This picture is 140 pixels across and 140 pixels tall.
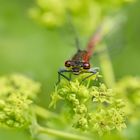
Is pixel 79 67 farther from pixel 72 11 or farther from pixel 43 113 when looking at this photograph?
pixel 72 11

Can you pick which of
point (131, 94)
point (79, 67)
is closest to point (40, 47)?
point (131, 94)

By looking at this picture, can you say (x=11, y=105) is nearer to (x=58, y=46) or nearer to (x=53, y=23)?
(x=53, y=23)

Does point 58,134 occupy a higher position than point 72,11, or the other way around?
point 72,11

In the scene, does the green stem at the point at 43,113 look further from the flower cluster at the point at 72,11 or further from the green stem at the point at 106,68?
the flower cluster at the point at 72,11

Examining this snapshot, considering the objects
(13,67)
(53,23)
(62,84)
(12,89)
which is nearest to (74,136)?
(62,84)

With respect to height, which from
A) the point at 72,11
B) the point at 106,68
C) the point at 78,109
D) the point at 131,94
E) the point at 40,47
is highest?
the point at 40,47

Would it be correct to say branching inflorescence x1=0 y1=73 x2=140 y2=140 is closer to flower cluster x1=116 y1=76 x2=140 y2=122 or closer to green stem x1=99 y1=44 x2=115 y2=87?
flower cluster x1=116 y1=76 x2=140 y2=122
